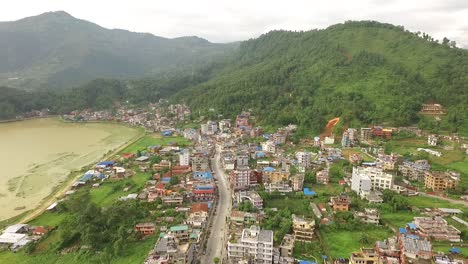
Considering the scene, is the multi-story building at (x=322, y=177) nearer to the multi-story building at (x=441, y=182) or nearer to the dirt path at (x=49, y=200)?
the multi-story building at (x=441, y=182)

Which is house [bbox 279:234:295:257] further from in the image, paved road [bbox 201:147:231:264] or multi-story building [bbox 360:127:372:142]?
multi-story building [bbox 360:127:372:142]

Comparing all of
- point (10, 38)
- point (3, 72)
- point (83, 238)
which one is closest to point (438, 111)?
point (83, 238)

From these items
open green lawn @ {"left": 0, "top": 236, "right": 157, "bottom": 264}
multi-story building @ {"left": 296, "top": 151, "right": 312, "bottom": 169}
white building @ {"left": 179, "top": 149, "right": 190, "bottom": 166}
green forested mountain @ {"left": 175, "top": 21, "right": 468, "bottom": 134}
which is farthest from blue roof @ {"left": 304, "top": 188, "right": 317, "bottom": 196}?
green forested mountain @ {"left": 175, "top": 21, "right": 468, "bottom": 134}

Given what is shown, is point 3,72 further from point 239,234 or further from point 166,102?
point 239,234

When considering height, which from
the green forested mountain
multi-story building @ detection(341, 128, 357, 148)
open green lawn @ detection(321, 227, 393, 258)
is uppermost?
the green forested mountain

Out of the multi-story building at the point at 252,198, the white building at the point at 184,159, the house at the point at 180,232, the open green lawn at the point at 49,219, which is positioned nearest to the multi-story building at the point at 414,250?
the multi-story building at the point at 252,198

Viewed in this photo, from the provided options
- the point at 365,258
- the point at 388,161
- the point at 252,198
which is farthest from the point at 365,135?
the point at 365,258
